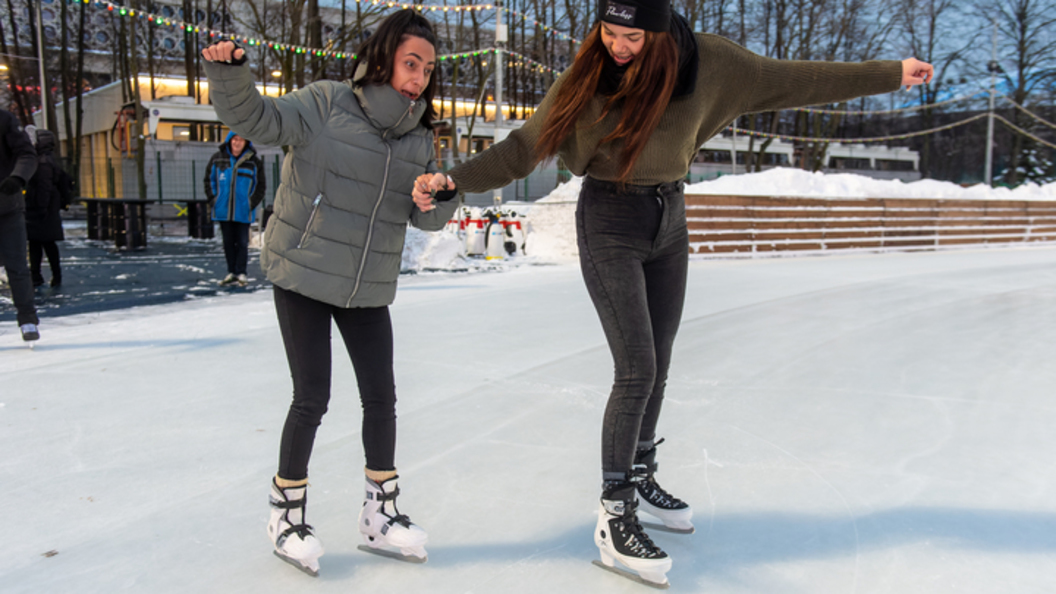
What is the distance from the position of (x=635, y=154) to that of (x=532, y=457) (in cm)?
130

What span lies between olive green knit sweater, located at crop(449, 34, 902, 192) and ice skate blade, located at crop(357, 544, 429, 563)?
0.95 metres

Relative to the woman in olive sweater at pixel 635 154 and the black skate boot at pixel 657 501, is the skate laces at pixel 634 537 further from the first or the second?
the black skate boot at pixel 657 501

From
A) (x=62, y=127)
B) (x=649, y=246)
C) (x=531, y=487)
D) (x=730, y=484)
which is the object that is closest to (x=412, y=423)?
(x=531, y=487)

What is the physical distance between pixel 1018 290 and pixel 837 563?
7.38m

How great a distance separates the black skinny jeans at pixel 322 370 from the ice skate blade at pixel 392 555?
215 millimetres

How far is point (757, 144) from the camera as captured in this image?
3966 centimetres

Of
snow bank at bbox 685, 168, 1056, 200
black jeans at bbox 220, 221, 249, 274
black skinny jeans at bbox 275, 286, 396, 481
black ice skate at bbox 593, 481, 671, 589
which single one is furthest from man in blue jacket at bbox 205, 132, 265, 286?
snow bank at bbox 685, 168, 1056, 200

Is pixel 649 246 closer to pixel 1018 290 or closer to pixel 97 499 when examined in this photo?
pixel 97 499

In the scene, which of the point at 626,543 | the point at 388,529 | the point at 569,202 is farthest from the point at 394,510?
the point at 569,202

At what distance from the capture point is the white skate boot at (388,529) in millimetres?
1959

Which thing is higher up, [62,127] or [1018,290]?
[62,127]

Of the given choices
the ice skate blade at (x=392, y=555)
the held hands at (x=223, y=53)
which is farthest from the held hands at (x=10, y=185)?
the ice skate blade at (x=392, y=555)

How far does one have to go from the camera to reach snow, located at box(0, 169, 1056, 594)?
6.37 ft

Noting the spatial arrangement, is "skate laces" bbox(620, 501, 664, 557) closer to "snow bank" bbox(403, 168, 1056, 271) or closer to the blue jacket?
"snow bank" bbox(403, 168, 1056, 271)
